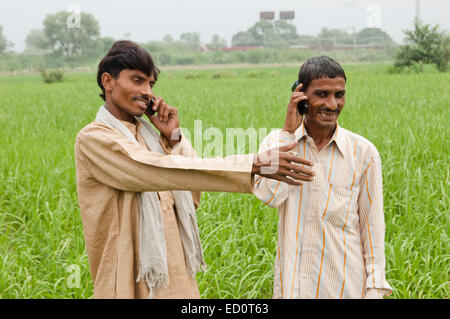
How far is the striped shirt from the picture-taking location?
51.3 inches

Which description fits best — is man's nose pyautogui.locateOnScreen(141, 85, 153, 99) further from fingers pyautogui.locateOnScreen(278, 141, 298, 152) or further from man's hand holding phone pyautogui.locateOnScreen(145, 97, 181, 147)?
fingers pyautogui.locateOnScreen(278, 141, 298, 152)

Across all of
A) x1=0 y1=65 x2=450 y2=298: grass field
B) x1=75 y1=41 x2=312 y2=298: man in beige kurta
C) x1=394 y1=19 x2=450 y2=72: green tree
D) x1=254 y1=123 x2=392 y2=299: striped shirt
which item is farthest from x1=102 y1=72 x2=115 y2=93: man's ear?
x1=394 y1=19 x2=450 y2=72: green tree

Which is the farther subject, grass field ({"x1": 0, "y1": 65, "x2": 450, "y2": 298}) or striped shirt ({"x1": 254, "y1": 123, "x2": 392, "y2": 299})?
grass field ({"x1": 0, "y1": 65, "x2": 450, "y2": 298})

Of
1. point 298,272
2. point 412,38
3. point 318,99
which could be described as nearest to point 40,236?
point 298,272

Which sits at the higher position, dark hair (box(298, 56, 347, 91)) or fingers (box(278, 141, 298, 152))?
dark hair (box(298, 56, 347, 91))

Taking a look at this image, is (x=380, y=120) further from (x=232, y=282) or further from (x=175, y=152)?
(x=175, y=152)

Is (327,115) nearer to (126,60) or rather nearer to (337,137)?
(337,137)

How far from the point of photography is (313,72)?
1.30 metres

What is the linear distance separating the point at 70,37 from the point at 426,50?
105 feet

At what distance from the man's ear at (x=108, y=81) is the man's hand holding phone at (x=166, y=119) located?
0.13 m

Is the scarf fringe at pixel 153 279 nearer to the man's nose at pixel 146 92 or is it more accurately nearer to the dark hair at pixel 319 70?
the man's nose at pixel 146 92

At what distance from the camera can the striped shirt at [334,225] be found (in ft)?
4.27

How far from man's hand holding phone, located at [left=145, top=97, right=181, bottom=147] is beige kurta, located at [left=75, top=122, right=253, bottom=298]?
4 centimetres

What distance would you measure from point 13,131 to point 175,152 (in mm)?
5208
